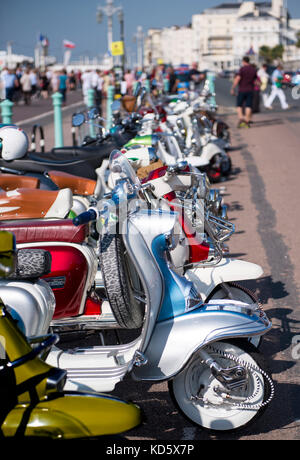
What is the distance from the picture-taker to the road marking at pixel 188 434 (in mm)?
3510

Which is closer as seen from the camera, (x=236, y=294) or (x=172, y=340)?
(x=172, y=340)

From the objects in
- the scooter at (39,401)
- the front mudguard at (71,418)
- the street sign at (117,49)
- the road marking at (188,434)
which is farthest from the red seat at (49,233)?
the street sign at (117,49)

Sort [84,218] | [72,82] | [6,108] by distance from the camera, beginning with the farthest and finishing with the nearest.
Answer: [72,82]
[6,108]
[84,218]

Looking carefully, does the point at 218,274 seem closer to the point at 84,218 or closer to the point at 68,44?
the point at 84,218

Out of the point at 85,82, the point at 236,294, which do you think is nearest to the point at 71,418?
the point at 236,294

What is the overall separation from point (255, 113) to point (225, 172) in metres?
14.7

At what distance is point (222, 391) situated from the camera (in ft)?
11.2

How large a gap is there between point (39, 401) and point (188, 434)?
3.88 feet

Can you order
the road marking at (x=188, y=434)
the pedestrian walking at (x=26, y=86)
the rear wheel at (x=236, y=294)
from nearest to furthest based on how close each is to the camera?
1. the road marking at (x=188, y=434)
2. the rear wheel at (x=236, y=294)
3. the pedestrian walking at (x=26, y=86)

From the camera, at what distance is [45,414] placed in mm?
2508

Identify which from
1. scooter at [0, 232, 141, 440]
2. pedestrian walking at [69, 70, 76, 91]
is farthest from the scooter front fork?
pedestrian walking at [69, 70, 76, 91]

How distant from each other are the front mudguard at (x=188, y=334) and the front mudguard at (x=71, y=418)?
2.54 feet

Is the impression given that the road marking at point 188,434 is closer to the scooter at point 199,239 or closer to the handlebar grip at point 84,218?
the scooter at point 199,239
